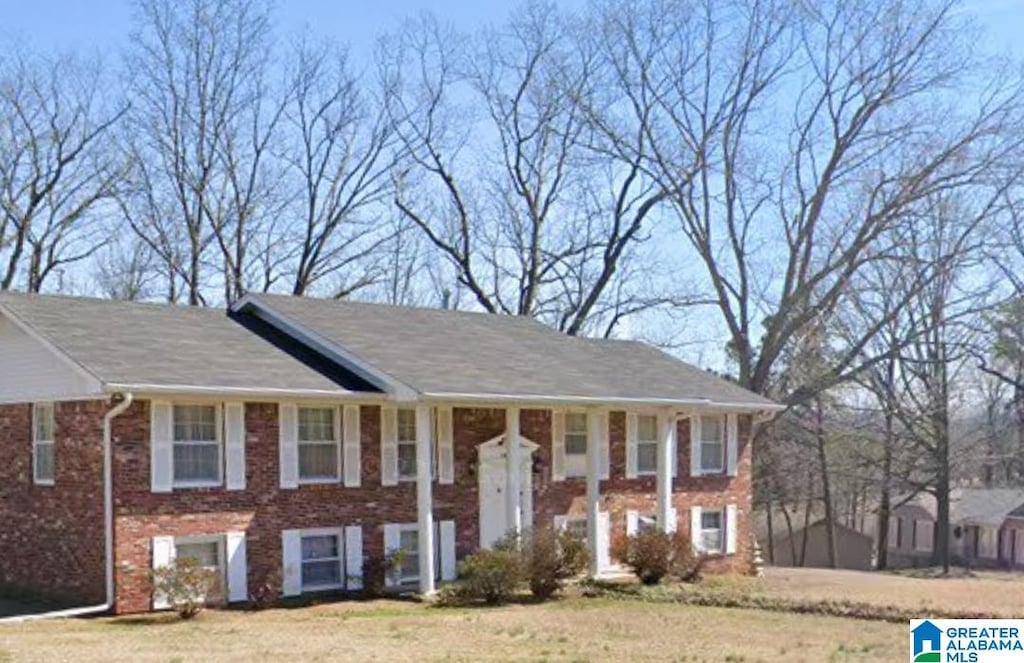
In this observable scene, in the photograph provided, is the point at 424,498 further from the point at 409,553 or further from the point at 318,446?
the point at 318,446

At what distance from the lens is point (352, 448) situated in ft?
71.8

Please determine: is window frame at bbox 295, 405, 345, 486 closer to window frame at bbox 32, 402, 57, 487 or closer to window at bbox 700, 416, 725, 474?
window frame at bbox 32, 402, 57, 487

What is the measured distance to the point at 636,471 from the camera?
26.8 m

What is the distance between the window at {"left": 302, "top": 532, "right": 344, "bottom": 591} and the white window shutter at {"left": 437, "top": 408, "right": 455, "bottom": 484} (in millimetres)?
2486

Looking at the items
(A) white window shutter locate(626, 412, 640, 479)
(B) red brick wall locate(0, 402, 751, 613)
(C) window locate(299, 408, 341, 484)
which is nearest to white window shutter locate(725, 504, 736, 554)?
(A) white window shutter locate(626, 412, 640, 479)

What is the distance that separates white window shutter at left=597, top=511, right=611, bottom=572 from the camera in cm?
2523

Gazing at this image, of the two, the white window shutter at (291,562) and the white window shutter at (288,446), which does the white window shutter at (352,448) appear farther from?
the white window shutter at (291,562)

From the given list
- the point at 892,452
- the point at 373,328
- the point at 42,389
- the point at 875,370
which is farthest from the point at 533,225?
the point at 42,389

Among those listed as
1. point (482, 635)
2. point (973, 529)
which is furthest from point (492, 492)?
point (973, 529)

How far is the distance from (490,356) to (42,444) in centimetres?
813

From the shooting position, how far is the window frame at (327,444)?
835 inches

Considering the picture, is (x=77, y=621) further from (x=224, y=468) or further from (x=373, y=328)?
(x=373, y=328)

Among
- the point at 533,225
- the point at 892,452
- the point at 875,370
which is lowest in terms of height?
the point at 892,452

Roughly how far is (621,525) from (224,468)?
9087 mm
